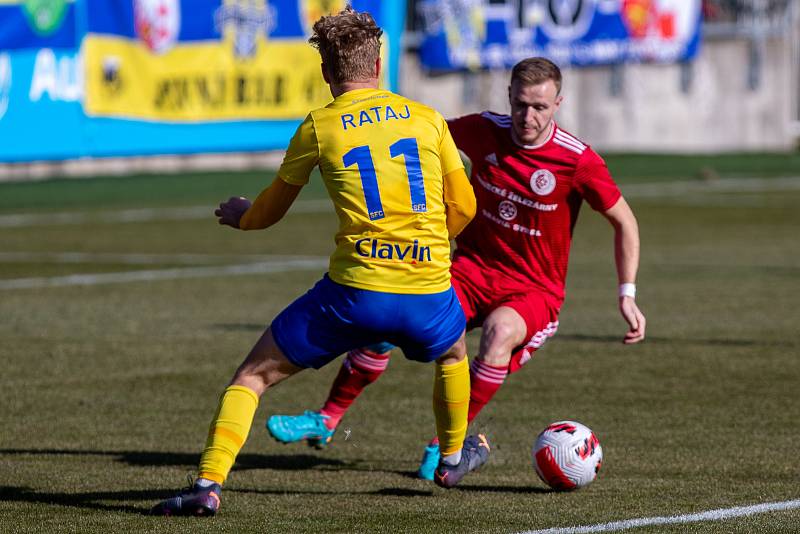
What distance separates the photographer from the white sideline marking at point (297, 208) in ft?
73.2

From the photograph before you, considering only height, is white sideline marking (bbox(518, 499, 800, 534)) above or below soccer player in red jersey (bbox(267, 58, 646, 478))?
below

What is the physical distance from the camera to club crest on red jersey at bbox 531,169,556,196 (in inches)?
317

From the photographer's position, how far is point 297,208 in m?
24.3

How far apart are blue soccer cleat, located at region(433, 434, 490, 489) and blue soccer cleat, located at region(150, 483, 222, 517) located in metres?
1.10

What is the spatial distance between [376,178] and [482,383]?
1681 millimetres

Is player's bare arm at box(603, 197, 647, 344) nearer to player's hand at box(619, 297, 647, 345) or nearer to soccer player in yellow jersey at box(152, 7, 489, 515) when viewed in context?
player's hand at box(619, 297, 647, 345)

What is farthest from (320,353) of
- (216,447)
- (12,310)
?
(12,310)

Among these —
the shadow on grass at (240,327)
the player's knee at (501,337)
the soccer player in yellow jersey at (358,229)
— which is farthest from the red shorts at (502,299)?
the shadow on grass at (240,327)

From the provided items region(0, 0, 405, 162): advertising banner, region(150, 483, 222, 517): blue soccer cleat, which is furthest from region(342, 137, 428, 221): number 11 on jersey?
region(0, 0, 405, 162): advertising banner

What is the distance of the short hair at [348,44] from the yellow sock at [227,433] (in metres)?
1.23

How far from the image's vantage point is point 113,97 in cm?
2558

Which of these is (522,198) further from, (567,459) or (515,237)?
(567,459)

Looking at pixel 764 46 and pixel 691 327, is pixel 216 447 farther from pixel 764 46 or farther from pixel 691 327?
pixel 764 46

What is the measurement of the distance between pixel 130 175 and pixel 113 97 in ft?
7.88
